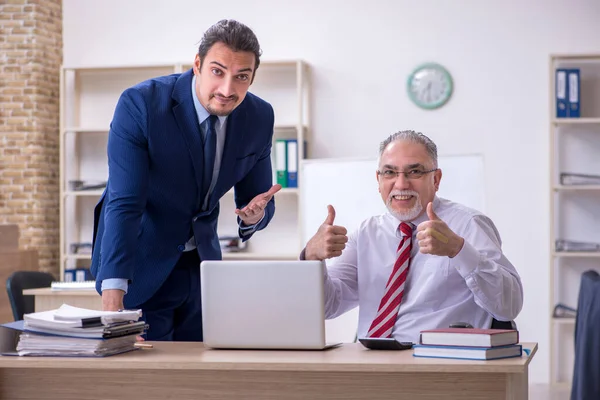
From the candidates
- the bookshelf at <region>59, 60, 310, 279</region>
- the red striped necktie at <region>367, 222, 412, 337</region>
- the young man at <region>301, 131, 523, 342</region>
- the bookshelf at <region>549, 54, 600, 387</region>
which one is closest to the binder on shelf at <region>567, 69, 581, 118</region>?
the bookshelf at <region>549, 54, 600, 387</region>

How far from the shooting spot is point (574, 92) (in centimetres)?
564

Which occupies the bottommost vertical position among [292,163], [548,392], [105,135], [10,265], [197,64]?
[548,392]

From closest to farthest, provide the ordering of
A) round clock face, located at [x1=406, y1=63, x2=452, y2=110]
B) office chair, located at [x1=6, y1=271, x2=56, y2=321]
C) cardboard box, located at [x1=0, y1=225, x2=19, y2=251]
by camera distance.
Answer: office chair, located at [x1=6, y1=271, x2=56, y2=321], cardboard box, located at [x1=0, y1=225, x2=19, y2=251], round clock face, located at [x1=406, y1=63, x2=452, y2=110]

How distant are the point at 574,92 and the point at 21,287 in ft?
12.1

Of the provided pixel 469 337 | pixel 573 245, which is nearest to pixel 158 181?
pixel 469 337

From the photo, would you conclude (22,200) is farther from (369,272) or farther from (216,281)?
(216,281)

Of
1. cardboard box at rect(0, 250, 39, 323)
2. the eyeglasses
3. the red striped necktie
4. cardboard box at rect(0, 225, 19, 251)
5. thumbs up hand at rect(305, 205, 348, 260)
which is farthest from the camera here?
Answer: cardboard box at rect(0, 225, 19, 251)

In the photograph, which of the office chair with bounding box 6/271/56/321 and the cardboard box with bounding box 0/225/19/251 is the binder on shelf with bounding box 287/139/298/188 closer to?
the office chair with bounding box 6/271/56/321

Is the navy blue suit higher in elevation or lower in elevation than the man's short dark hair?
lower

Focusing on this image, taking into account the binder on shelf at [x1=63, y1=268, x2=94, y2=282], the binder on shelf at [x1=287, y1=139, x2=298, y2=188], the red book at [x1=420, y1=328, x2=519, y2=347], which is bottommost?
the binder on shelf at [x1=63, y1=268, x2=94, y2=282]

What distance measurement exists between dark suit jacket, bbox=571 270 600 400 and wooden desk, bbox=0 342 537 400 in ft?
2.92

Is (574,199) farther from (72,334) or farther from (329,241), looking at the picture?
(72,334)

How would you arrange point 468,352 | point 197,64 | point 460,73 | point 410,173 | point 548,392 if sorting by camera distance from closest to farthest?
1. point 468,352
2. point 197,64
3. point 410,173
4. point 548,392
5. point 460,73

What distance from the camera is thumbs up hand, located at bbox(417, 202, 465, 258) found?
2.14 meters
